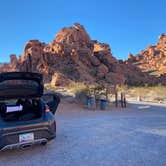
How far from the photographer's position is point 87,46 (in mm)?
57219

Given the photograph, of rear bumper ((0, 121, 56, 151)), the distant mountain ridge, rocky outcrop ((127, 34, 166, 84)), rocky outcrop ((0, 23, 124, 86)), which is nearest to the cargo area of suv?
rear bumper ((0, 121, 56, 151))

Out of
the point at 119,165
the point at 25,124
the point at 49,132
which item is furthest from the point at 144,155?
the point at 25,124

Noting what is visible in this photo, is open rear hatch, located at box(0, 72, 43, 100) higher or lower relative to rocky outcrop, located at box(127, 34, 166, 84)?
lower

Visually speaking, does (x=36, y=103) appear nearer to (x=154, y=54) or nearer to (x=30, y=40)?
(x=30, y=40)

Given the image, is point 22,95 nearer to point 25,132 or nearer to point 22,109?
point 22,109

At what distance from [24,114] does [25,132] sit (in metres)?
0.94

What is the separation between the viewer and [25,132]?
183 inches

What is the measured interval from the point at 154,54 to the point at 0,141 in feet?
342

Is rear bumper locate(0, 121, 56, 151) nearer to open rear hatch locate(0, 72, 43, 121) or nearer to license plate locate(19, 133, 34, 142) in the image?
license plate locate(19, 133, 34, 142)

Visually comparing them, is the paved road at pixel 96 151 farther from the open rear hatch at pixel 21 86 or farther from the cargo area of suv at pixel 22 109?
the open rear hatch at pixel 21 86

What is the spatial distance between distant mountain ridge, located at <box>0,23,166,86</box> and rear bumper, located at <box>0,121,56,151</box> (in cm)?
A: 3204

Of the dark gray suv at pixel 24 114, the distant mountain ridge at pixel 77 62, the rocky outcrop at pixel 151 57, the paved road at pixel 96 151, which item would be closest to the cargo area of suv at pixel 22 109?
the dark gray suv at pixel 24 114

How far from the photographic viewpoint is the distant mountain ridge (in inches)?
1759

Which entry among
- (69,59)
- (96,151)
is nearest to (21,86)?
(96,151)
